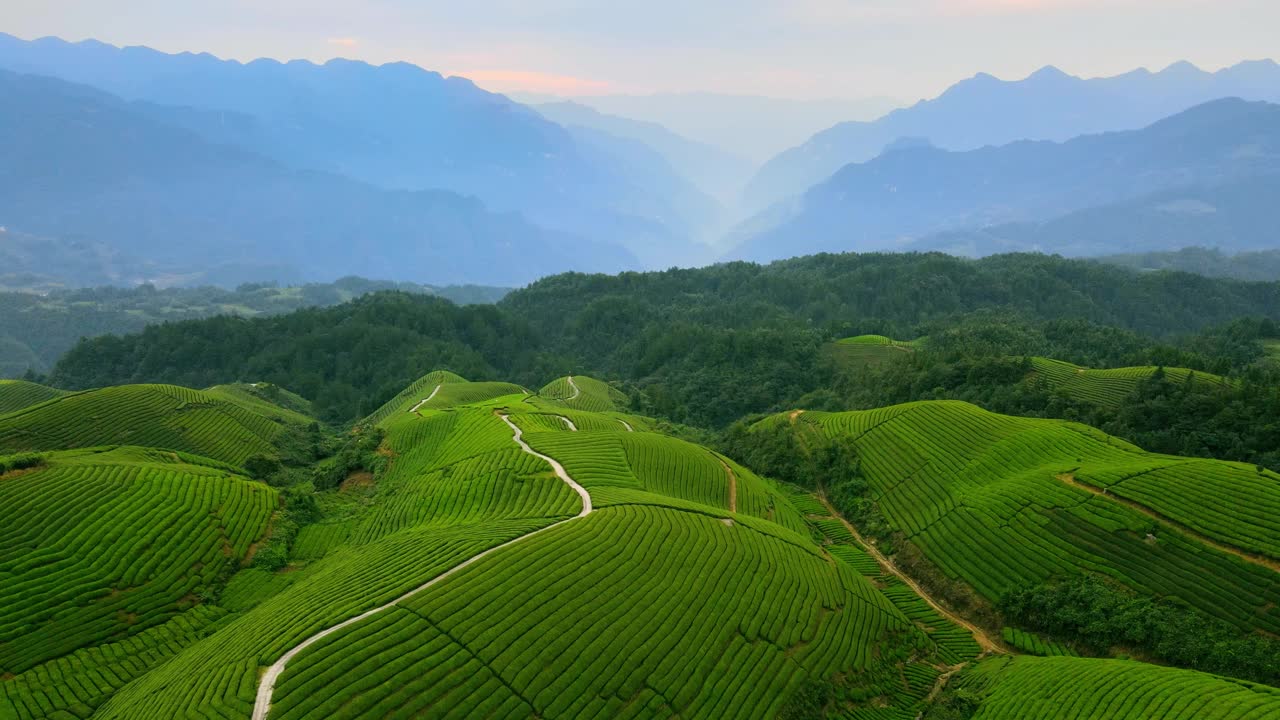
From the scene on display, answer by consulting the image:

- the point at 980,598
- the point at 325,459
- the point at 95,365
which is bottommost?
the point at 95,365

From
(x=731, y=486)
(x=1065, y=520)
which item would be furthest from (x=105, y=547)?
(x=1065, y=520)

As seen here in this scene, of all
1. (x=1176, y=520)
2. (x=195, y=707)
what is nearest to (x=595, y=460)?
(x=195, y=707)

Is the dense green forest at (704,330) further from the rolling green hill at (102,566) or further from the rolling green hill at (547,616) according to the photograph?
the rolling green hill at (102,566)

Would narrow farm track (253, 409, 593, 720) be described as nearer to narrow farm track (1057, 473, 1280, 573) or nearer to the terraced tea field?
the terraced tea field

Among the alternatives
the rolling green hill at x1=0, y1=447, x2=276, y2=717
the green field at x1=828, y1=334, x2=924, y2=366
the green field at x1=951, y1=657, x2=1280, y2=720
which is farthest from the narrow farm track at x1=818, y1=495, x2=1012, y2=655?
the green field at x1=828, y1=334, x2=924, y2=366

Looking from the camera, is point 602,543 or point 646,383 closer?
point 602,543

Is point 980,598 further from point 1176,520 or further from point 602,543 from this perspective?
point 602,543

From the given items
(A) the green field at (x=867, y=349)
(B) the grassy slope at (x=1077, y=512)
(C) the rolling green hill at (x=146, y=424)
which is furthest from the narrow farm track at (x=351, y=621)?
(A) the green field at (x=867, y=349)
